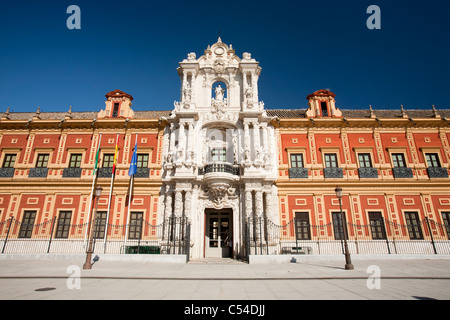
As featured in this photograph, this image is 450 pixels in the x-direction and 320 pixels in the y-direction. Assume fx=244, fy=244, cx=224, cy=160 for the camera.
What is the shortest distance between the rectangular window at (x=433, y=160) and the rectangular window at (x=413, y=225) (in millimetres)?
4194

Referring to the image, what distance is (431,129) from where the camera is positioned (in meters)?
19.1

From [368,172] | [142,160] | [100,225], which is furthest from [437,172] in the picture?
[100,225]

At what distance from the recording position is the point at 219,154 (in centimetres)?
1861

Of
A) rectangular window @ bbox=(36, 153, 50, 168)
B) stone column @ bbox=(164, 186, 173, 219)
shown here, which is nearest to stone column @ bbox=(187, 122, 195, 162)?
stone column @ bbox=(164, 186, 173, 219)

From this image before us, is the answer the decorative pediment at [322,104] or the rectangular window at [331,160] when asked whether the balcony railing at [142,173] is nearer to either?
the rectangular window at [331,160]

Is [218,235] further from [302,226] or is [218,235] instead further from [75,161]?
[75,161]

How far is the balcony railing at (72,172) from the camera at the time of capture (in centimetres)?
1811

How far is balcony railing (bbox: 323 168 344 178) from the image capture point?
17891 mm

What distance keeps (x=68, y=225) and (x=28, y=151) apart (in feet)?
23.9

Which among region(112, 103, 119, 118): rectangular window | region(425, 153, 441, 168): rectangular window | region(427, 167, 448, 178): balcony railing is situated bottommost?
region(427, 167, 448, 178): balcony railing

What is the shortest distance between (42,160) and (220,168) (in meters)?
14.0

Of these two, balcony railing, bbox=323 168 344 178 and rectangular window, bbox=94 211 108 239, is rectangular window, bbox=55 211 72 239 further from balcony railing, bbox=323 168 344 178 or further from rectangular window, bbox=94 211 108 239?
balcony railing, bbox=323 168 344 178

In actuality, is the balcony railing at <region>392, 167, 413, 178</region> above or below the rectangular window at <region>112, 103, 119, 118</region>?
below

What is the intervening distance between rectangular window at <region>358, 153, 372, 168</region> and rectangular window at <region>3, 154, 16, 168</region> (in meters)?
26.4
